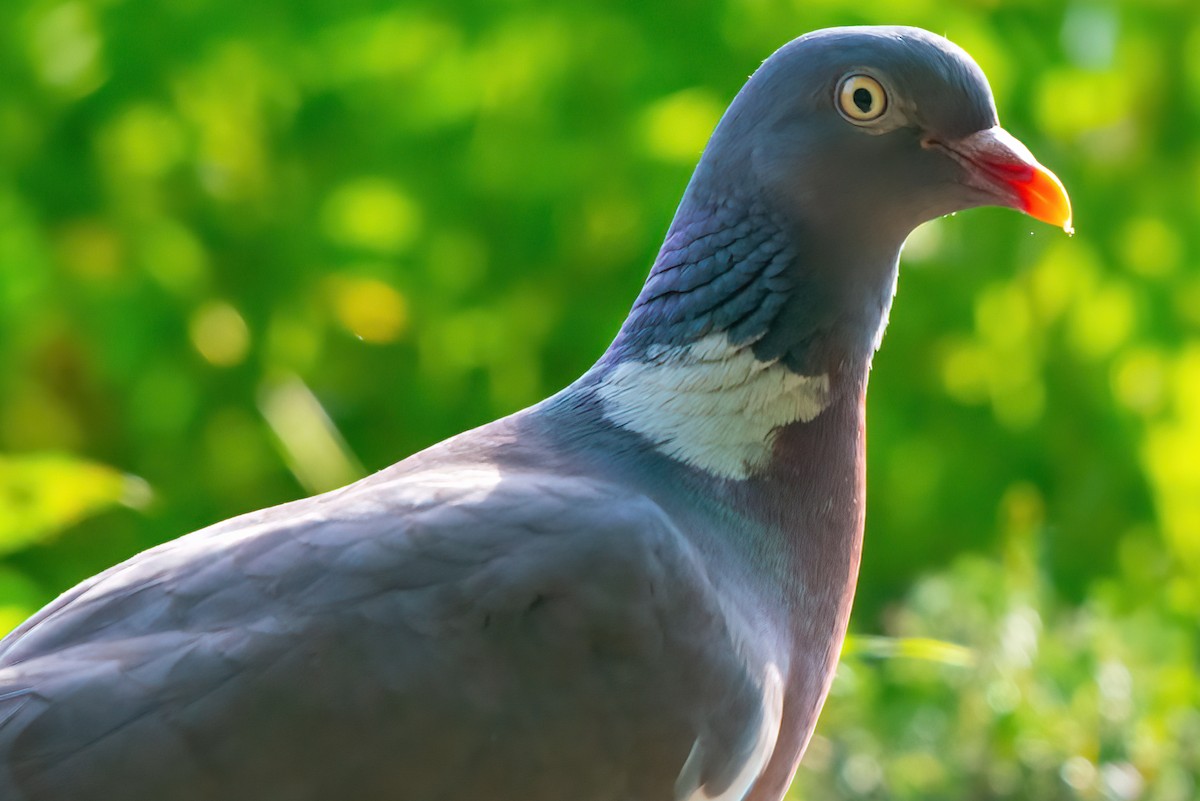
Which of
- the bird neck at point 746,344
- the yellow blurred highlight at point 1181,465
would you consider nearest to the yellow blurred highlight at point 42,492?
the bird neck at point 746,344

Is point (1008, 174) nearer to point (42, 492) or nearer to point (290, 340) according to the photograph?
point (42, 492)


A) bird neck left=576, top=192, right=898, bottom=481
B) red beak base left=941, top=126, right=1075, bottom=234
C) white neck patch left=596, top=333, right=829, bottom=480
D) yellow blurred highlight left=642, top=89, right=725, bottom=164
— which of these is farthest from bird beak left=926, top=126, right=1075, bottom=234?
yellow blurred highlight left=642, top=89, right=725, bottom=164

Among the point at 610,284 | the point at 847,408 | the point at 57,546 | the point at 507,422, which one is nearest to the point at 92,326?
the point at 57,546

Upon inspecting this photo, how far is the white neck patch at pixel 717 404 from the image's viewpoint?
156cm

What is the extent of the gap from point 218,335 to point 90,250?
0.28 metres

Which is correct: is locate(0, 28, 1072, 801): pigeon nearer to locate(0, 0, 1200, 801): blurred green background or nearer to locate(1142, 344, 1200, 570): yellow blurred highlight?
locate(0, 0, 1200, 801): blurred green background

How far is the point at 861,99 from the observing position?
1546 millimetres

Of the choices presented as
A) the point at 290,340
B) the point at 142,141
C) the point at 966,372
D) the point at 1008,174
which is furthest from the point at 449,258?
the point at 1008,174

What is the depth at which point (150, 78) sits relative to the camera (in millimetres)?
3014

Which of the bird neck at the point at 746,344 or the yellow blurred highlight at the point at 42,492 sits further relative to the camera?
the yellow blurred highlight at the point at 42,492

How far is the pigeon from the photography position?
127 centimetres

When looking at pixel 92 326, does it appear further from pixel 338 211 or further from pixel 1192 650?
pixel 1192 650

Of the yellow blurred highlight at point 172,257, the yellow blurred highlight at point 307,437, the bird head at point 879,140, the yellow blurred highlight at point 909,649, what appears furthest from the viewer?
the yellow blurred highlight at point 172,257

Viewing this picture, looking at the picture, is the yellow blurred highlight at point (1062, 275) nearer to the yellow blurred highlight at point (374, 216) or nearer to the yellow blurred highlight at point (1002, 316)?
the yellow blurred highlight at point (1002, 316)
